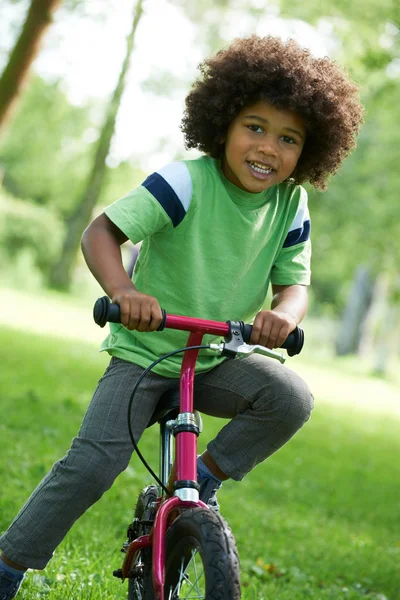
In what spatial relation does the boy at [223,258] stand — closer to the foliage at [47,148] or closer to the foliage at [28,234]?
the foliage at [47,148]

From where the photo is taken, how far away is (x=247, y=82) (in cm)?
312

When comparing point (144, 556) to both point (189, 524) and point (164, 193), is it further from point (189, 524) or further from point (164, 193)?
point (164, 193)

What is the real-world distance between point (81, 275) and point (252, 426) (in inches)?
1210

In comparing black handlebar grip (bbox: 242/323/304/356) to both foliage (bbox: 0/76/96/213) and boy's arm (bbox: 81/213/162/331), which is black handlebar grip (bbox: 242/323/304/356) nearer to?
boy's arm (bbox: 81/213/162/331)

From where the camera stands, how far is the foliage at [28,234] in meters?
28.5

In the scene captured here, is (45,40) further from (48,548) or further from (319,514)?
(48,548)

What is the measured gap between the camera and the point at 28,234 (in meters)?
29.1

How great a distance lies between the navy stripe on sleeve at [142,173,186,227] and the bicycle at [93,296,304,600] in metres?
0.53

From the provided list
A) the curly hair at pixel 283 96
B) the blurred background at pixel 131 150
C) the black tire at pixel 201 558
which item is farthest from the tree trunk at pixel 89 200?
the black tire at pixel 201 558

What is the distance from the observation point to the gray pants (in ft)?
9.17

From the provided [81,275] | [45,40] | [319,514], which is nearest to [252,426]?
[319,514]

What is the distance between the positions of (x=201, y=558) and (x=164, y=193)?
1208 mm

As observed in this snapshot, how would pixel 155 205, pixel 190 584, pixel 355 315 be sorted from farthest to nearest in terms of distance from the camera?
pixel 355 315 → pixel 155 205 → pixel 190 584

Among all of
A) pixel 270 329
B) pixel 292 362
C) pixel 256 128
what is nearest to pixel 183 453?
pixel 270 329
